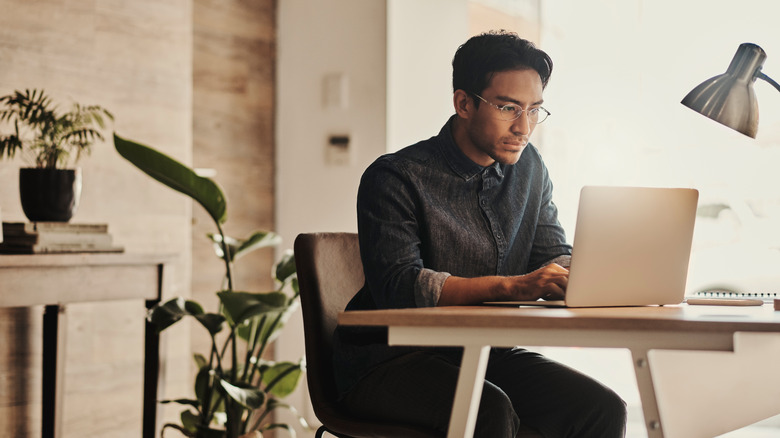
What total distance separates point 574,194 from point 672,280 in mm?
2452

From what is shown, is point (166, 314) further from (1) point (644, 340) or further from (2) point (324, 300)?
(1) point (644, 340)

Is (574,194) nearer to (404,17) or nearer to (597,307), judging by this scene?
(404,17)

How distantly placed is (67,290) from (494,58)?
128cm

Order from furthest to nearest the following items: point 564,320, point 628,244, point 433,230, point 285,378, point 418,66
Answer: point 418,66 < point 285,378 < point 433,230 < point 628,244 < point 564,320

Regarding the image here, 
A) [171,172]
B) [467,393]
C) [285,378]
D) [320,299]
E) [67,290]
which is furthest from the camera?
[285,378]

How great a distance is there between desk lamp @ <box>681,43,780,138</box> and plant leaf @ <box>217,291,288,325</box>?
4.32 ft

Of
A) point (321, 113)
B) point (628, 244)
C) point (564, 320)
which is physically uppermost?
point (321, 113)

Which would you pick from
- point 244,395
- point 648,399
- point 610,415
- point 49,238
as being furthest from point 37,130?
point 648,399

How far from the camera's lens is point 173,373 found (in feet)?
10.4

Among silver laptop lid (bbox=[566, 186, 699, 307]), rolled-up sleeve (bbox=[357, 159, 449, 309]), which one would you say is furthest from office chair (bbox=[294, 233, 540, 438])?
silver laptop lid (bbox=[566, 186, 699, 307])

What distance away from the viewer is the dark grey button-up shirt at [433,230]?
165 centimetres

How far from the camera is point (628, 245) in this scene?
4.77ft

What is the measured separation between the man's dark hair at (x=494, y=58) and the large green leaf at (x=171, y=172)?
97 centimetres

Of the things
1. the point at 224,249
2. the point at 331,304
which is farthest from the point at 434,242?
the point at 224,249
